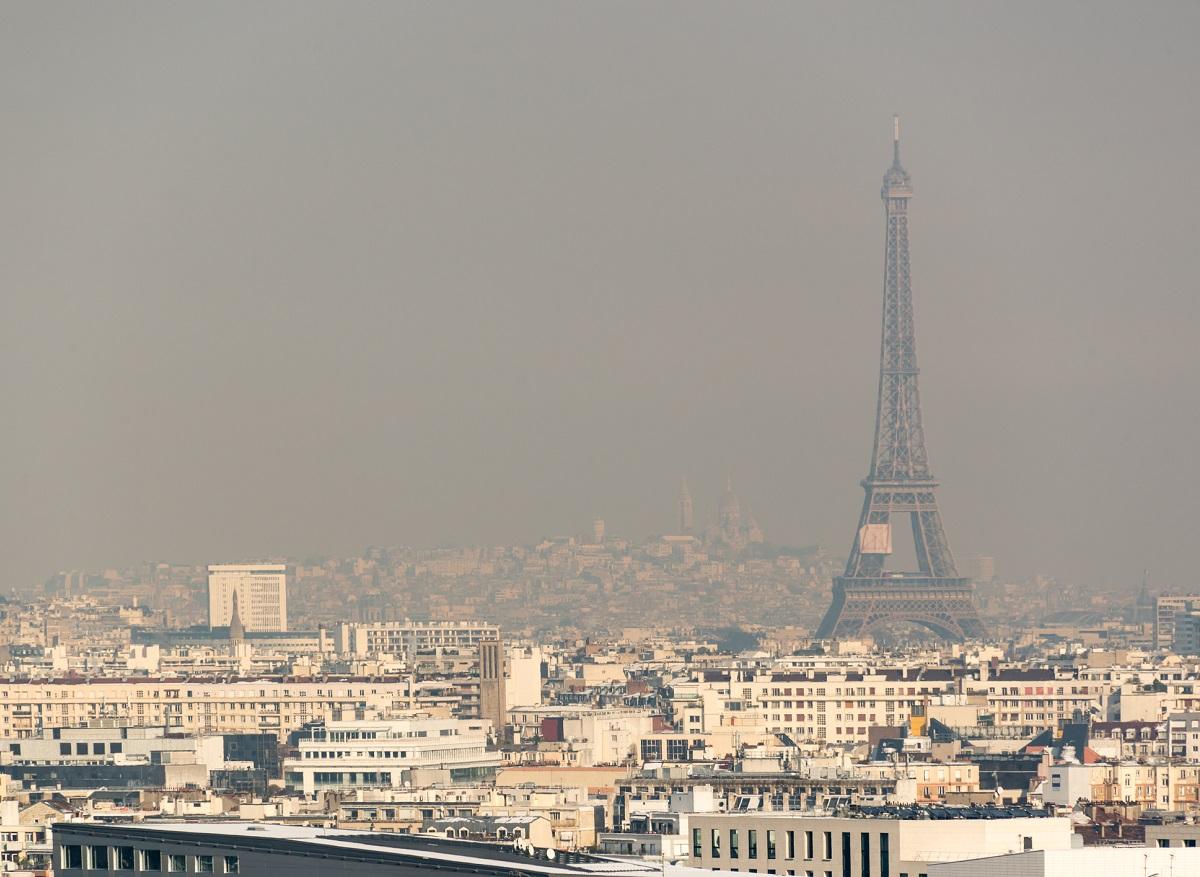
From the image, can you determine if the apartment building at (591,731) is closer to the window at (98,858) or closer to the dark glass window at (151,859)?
the window at (98,858)

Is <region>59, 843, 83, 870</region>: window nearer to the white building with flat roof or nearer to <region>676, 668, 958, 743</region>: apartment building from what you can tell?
the white building with flat roof

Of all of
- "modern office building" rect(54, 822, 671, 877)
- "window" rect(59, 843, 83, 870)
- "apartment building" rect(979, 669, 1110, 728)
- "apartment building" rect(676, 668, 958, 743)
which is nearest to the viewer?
"modern office building" rect(54, 822, 671, 877)

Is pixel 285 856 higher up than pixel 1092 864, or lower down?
higher up

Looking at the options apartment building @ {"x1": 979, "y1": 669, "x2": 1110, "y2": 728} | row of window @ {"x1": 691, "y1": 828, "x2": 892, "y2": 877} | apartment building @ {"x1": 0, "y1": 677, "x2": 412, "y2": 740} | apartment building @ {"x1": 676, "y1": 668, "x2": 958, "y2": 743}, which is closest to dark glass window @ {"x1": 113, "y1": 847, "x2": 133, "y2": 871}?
row of window @ {"x1": 691, "y1": 828, "x2": 892, "y2": 877}

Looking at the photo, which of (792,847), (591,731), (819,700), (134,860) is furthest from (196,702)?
(134,860)

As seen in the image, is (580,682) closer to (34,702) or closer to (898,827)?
(34,702)

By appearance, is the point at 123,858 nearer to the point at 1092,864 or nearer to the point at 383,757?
the point at 1092,864
